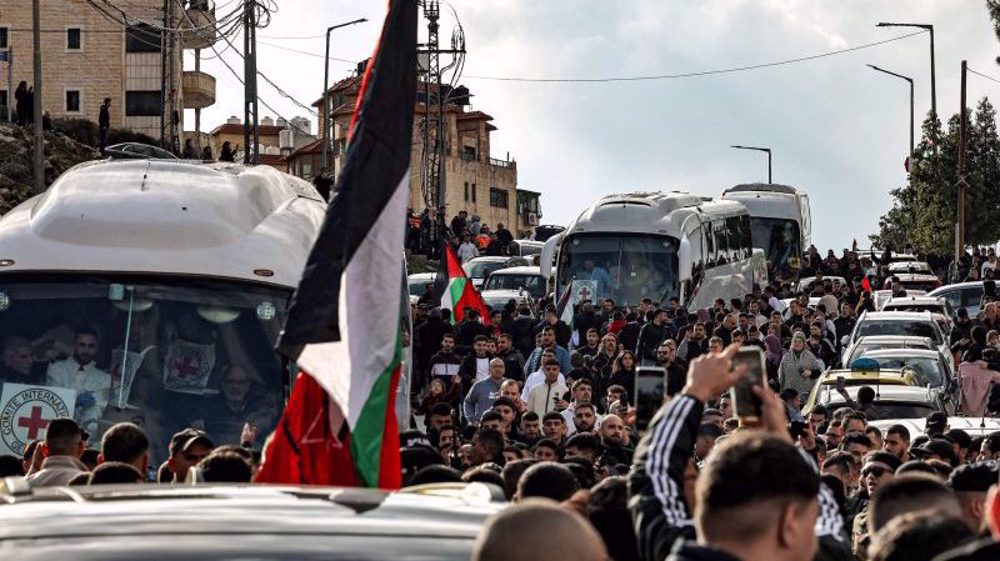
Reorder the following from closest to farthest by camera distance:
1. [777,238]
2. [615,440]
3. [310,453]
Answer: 1. [310,453]
2. [615,440]
3. [777,238]

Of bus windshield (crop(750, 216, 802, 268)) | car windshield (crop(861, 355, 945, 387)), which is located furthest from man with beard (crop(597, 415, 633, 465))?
bus windshield (crop(750, 216, 802, 268))

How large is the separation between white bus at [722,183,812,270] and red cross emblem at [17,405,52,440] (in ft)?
160

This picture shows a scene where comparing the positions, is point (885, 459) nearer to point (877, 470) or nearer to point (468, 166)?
point (877, 470)

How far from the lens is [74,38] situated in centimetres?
9812

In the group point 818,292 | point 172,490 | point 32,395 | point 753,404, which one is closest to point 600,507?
point 753,404

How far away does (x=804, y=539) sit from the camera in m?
4.84

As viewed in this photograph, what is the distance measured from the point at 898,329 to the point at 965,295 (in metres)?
10.6

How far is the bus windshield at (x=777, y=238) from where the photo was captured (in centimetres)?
6319

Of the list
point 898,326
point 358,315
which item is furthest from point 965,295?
point 358,315

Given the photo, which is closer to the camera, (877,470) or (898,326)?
(877,470)

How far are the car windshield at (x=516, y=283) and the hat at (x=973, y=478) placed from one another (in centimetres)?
3853

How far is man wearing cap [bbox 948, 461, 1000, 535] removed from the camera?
817 cm

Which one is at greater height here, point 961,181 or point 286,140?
point 286,140

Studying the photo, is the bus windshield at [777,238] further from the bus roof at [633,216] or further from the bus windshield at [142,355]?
the bus windshield at [142,355]
